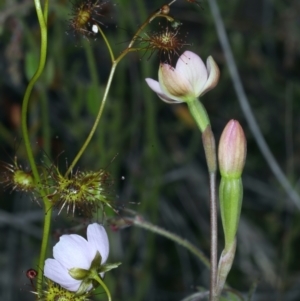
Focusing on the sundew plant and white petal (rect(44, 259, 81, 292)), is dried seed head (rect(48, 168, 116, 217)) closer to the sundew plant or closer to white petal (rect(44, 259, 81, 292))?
white petal (rect(44, 259, 81, 292))

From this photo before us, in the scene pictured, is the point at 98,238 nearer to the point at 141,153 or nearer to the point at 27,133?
the point at 27,133

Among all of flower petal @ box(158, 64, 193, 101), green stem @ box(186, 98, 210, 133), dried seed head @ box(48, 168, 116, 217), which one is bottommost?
dried seed head @ box(48, 168, 116, 217)

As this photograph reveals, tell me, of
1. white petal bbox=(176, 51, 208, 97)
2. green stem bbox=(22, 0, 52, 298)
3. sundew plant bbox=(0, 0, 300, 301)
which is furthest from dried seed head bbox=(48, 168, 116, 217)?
sundew plant bbox=(0, 0, 300, 301)

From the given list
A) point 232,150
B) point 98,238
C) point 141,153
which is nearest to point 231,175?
point 232,150

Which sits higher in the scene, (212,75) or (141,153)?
(212,75)

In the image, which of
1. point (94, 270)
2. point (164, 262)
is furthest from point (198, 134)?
point (94, 270)

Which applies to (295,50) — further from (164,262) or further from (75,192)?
(75,192)
